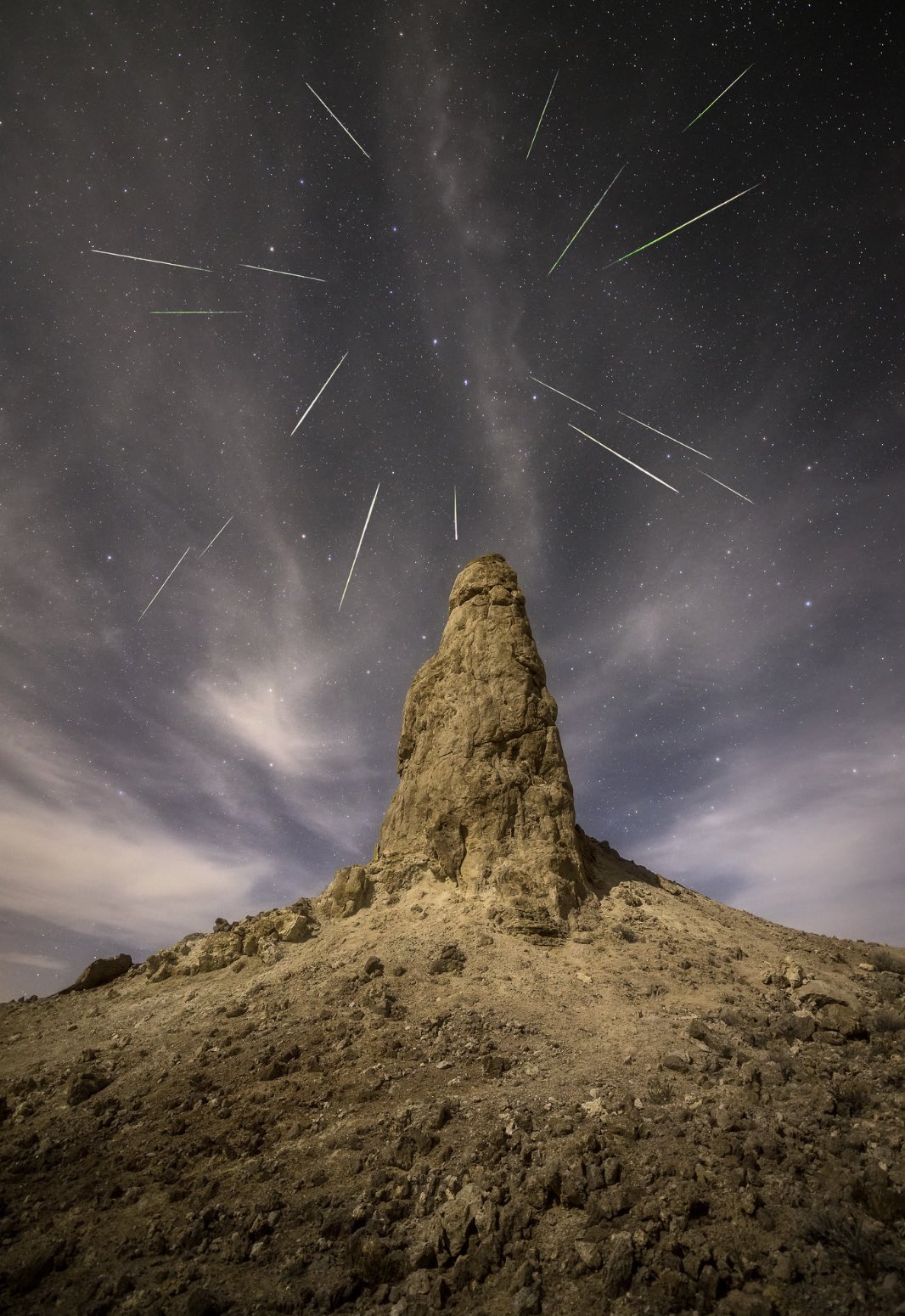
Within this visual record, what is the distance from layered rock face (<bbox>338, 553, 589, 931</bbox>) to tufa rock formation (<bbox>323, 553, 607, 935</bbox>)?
3cm

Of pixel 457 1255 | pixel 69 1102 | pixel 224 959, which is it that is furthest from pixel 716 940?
pixel 69 1102

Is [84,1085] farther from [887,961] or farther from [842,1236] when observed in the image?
[887,961]

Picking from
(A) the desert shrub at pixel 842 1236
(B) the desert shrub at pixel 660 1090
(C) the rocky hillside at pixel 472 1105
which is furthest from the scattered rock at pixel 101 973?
(A) the desert shrub at pixel 842 1236

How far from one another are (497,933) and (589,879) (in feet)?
15.7

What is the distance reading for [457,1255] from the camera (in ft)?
18.5

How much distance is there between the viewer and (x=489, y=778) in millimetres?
17141

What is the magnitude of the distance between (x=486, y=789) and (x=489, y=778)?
37cm

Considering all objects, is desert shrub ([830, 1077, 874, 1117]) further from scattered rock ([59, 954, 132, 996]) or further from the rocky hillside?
scattered rock ([59, 954, 132, 996])

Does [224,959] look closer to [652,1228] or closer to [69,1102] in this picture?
[69,1102]

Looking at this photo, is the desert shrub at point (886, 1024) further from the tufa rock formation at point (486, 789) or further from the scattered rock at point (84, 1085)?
the scattered rock at point (84, 1085)

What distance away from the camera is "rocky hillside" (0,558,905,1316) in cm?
534

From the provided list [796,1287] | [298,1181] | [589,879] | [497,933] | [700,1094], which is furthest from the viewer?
[589,879]

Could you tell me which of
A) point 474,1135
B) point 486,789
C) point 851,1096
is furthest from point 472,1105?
point 486,789

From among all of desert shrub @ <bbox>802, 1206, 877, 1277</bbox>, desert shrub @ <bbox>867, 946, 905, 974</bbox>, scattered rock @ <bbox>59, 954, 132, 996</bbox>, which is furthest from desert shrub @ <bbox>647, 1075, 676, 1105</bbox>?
scattered rock @ <bbox>59, 954, 132, 996</bbox>
